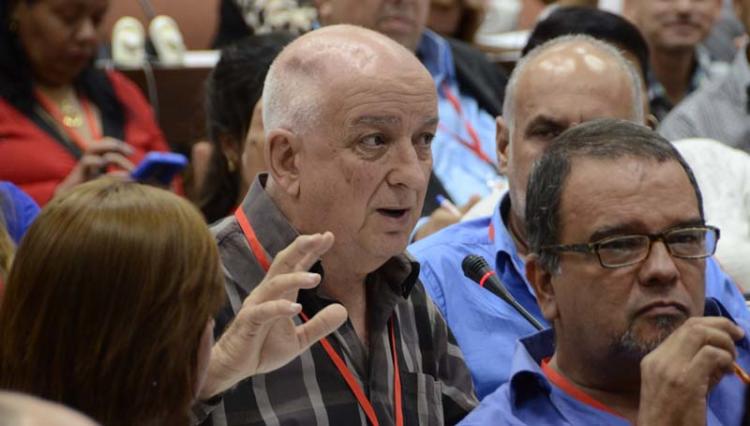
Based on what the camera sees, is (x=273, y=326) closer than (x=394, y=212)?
Yes

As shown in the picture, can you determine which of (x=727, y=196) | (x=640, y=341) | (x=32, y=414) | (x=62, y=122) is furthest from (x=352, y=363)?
(x=62, y=122)

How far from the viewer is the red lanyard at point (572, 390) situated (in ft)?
6.49

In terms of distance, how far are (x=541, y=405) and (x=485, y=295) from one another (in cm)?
55

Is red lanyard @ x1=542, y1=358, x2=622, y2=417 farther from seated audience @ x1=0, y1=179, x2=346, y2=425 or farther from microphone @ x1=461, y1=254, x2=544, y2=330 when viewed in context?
seated audience @ x1=0, y1=179, x2=346, y2=425

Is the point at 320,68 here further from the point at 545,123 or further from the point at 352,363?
the point at 545,123

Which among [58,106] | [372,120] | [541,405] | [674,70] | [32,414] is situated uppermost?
[32,414]

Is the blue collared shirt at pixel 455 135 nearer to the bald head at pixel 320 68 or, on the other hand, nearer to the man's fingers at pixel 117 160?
the man's fingers at pixel 117 160

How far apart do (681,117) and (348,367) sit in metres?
2.20

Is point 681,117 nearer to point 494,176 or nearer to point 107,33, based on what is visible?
point 494,176

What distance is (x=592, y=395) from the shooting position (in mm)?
2006

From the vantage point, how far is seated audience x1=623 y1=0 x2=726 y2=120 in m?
4.54

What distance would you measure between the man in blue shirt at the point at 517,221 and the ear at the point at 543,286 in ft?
1.17

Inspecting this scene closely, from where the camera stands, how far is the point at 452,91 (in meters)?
3.97

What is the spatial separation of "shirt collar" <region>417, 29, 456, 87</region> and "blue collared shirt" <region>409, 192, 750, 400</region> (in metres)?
1.27
